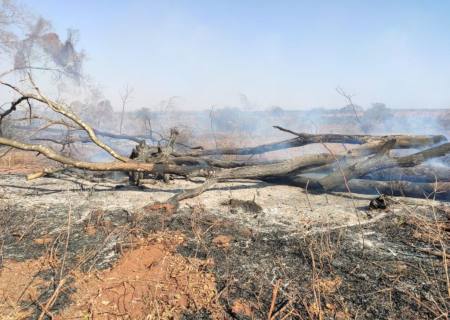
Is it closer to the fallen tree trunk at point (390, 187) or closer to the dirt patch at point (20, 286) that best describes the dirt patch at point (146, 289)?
the dirt patch at point (20, 286)

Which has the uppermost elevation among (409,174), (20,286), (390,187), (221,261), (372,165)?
(372,165)

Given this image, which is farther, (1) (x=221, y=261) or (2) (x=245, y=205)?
(2) (x=245, y=205)

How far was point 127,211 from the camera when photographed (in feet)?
15.5

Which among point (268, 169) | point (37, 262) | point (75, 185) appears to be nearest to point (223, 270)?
point (37, 262)

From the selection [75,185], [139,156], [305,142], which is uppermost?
[305,142]

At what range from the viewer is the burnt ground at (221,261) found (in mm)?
2525

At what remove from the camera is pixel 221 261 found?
322cm

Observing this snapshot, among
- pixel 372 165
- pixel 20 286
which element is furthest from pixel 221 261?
pixel 372 165

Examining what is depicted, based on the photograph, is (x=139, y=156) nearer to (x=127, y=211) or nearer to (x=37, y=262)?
(x=127, y=211)

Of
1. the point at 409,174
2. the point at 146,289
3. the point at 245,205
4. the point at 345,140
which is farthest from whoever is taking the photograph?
the point at 345,140

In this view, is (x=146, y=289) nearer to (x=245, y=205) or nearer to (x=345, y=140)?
(x=245, y=205)

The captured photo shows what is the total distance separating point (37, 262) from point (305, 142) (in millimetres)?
4775

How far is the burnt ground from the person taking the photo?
2525mm

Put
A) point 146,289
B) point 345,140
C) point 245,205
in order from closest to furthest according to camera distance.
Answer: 1. point 146,289
2. point 245,205
3. point 345,140
